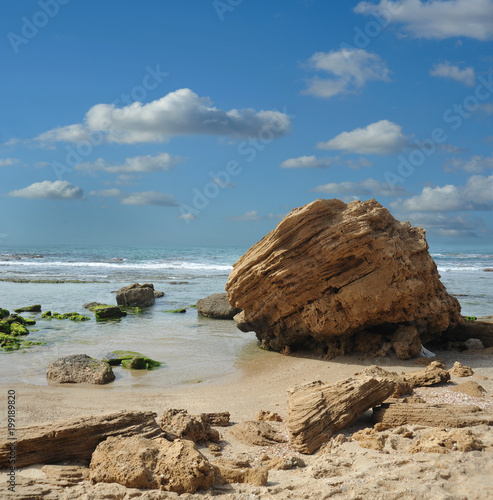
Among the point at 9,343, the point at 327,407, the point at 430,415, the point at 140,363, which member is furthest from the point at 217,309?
the point at 430,415

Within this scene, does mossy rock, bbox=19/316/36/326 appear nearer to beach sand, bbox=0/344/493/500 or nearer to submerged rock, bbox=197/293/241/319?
submerged rock, bbox=197/293/241/319

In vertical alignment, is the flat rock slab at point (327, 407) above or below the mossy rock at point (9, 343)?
above

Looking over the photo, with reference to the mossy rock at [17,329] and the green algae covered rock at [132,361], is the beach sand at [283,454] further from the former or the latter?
the mossy rock at [17,329]

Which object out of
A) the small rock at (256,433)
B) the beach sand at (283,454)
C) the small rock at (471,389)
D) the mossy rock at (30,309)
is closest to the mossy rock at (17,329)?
the mossy rock at (30,309)

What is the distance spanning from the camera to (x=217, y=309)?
18.5 meters

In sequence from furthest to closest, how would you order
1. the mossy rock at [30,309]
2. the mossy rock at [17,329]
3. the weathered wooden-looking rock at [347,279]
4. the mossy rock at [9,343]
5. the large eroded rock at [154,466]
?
the mossy rock at [30,309]
the mossy rock at [17,329]
the mossy rock at [9,343]
the weathered wooden-looking rock at [347,279]
the large eroded rock at [154,466]

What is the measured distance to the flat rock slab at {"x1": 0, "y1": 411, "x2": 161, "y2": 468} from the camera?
542cm

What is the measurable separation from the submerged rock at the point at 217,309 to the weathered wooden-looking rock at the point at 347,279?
616 centimetres

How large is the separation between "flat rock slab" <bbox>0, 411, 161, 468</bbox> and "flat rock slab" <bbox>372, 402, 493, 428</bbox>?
10.6 ft

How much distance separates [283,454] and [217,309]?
12515 millimetres

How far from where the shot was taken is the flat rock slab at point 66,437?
17.8ft

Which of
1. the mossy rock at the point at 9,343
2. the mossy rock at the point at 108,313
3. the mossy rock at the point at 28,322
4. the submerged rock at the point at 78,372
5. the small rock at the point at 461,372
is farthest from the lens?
the mossy rock at the point at 108,313

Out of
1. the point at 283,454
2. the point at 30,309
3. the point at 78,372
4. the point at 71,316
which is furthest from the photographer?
the point at 30,309

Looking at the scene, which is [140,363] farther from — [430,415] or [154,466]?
[430,415]
